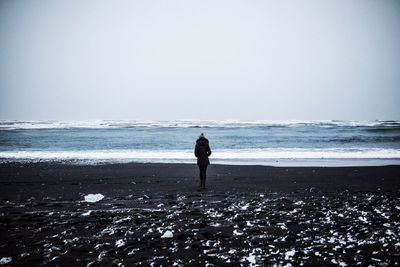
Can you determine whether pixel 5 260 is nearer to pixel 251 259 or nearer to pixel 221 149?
pixel 251 259

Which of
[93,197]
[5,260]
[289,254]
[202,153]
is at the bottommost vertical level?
[93,197]

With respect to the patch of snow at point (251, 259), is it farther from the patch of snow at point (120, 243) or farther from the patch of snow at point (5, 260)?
the patch of snow at point (5, 260)

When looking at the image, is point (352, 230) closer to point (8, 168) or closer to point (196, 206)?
point (196, 206)

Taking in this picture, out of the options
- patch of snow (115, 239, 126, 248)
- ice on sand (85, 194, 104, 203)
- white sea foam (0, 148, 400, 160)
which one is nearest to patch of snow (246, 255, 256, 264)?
patch of snow (115, 239, 126, 248)

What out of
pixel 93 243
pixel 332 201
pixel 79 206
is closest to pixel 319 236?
pixel 332 201

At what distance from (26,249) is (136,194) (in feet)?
12.3

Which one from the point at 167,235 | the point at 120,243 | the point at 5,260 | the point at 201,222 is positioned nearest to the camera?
the point at 5,260

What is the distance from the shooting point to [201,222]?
4875 mm

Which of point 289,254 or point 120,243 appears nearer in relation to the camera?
point 289,254

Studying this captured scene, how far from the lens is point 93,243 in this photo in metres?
3.91

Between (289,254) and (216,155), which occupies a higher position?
(289,254)

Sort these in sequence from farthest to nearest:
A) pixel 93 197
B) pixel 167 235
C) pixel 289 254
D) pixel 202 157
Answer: pixel 202 157
pixel 93 197
pixel 167 235
pixel 289 254

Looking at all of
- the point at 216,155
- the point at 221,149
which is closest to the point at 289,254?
the point at 216,155

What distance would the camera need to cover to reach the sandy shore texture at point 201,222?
3510 mm
